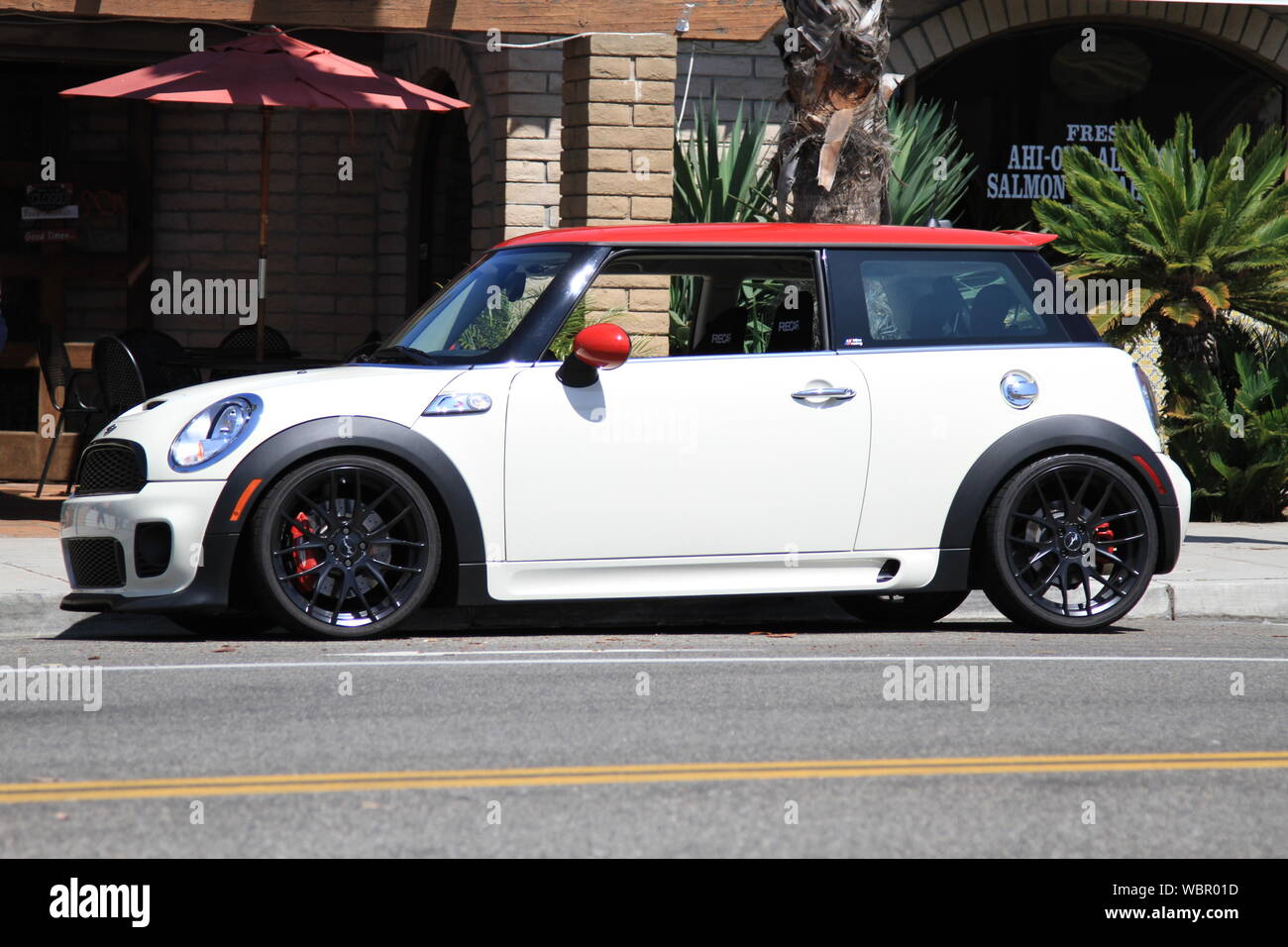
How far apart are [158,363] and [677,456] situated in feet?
16.5

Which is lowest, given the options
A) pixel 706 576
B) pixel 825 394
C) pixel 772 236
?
pixel 706 576

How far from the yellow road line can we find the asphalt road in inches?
0.5

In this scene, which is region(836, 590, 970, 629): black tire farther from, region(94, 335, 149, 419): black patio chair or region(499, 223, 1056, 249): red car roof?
region(94, 335, 149, 419): black patio chair

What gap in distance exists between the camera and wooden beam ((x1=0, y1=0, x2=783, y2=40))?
11.2m

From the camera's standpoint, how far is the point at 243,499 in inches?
278

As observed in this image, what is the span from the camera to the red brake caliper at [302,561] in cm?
718

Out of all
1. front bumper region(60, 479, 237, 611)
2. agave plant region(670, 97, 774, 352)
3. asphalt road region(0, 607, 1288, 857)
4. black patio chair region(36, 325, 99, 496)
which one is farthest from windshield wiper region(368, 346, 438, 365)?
black patio chair region(36, 325, 99, 496)

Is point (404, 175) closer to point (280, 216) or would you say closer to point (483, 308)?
point (280, 216)

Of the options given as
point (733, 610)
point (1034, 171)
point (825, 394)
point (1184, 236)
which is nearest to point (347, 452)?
point (825, 394)

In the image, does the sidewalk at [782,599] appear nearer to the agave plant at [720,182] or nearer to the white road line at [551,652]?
the white road line at [551,652]

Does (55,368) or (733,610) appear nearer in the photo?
(733,610)

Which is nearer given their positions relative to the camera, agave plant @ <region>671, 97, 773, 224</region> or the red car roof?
the red car roof
